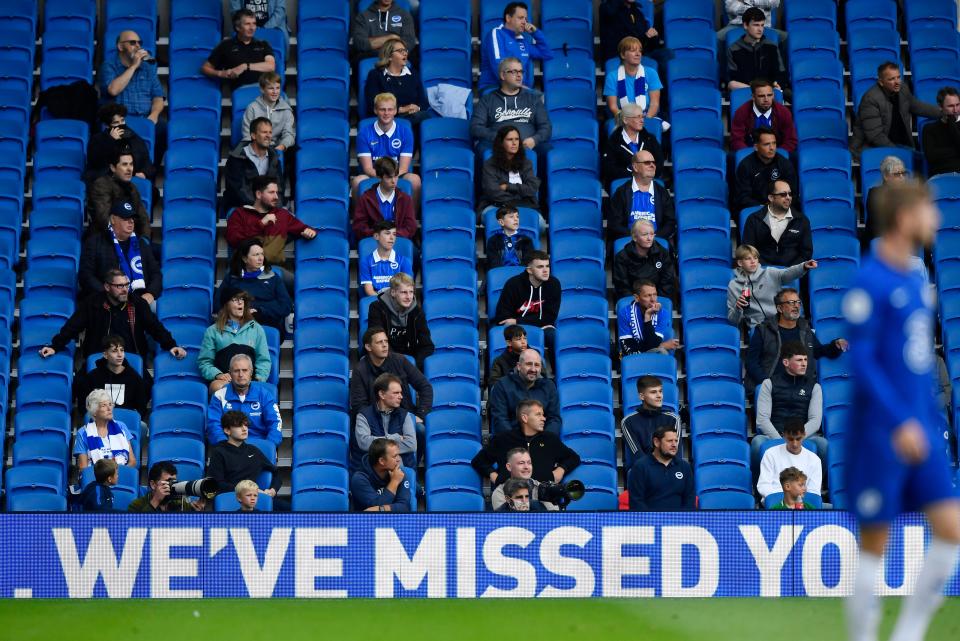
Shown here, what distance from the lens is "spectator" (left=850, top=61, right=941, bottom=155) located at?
15703 millimetres

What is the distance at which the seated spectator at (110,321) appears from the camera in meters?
13.6

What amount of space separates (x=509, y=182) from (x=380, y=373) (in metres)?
2.71

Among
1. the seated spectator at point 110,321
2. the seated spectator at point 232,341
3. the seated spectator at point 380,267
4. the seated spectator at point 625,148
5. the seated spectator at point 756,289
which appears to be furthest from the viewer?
the seated spectator at point 625,148

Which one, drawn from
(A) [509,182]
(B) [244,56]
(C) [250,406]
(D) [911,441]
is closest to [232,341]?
(C) [250,406]

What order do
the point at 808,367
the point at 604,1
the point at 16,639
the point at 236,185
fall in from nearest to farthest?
the point at 16,639, the point at 808,367, the point at 236,185, the point at 604,1

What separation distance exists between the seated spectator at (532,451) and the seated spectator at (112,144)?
4723 mm

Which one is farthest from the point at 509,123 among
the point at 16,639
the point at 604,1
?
the point at 16,639

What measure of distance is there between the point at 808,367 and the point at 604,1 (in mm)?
5235

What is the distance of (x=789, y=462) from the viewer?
12695 millimetres

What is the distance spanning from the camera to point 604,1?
1672 cm

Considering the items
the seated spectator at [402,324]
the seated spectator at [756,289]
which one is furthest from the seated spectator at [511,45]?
the seated spectator at [756,289]

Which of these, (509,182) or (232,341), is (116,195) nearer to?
(232,341)

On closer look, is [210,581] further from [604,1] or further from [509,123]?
[604,1]

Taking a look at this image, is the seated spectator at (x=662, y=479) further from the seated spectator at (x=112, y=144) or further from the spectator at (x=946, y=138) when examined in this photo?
the seated spectator at (x=112, y=144)
